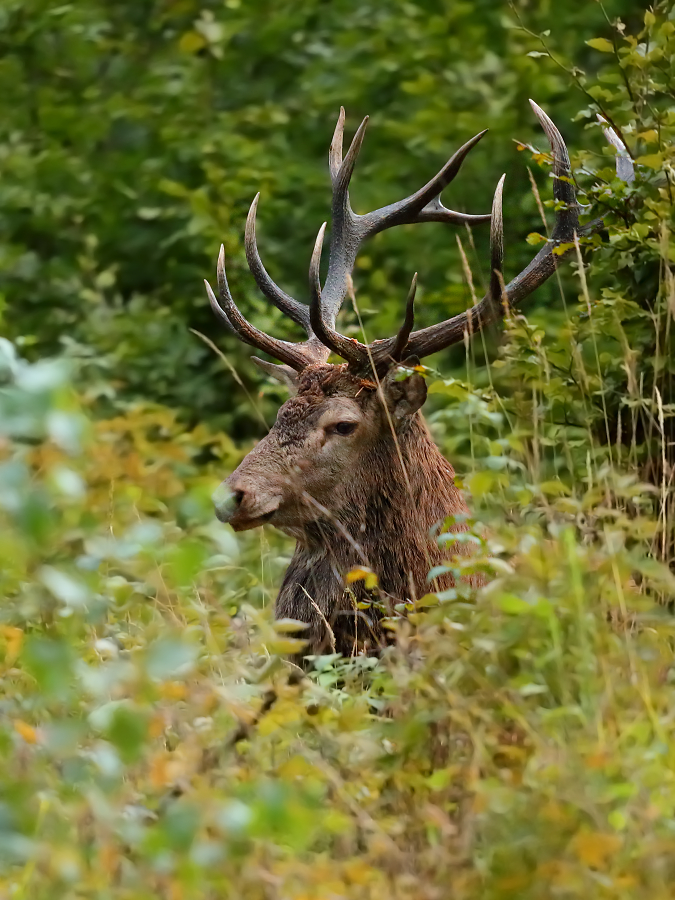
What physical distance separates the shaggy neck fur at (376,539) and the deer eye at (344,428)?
0.32 ft

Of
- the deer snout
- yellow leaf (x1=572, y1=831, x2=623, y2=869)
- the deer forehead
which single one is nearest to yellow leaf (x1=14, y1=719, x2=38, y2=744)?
yellow leaf (x1=572, y1=831, x2=623, y2=869)

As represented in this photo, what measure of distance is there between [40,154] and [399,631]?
22.2 feet

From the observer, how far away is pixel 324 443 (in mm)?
4711

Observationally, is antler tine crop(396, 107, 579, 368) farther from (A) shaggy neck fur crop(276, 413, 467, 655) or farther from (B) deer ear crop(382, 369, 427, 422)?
(A) shaggy neck fur crop(276, 413, 467, 655)

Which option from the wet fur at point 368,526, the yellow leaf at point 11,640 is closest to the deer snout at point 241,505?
the wet fur at point 368,526

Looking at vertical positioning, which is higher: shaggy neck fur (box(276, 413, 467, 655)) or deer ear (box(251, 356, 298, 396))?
deer ear (box(251, 356, 298, 396))

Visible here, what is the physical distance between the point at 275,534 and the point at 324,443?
2083mm

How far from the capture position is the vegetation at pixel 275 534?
251cm

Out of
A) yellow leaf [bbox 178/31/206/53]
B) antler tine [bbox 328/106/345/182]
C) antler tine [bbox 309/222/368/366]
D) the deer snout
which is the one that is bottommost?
yellow leaf [bbox 178/31/206/53]

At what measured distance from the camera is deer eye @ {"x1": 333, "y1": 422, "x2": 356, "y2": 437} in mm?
4719

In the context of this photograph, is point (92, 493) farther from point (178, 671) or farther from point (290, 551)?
point (178, 671)

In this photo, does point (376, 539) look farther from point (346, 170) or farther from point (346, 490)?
point (346, 170)

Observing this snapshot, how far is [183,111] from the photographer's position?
9445 millimetres

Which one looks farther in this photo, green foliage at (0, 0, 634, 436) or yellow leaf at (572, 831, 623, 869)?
green foliage at (0, 0, 634, 436)
